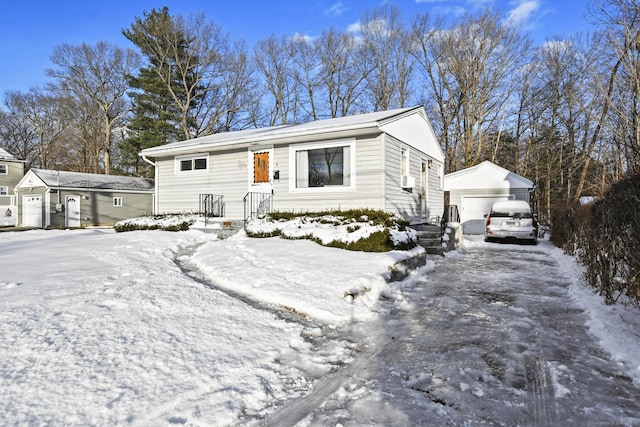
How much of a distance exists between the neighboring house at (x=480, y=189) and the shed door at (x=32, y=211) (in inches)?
940

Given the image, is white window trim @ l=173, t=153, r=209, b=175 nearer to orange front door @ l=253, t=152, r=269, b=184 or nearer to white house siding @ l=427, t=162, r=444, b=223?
orange front door @ l=253, t=152, r=269, b=184

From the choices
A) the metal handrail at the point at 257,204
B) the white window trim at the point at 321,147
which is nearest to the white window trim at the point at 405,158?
the white window trim at the point at 321,147

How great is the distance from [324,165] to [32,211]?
21.3 m

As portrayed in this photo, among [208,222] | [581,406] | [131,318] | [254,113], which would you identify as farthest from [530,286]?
[254,113]

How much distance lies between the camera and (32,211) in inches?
829

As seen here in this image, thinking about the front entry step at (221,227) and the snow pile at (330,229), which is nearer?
the snow pile at (330,229)

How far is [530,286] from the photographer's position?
562 cm

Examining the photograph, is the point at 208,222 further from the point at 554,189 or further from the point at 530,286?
the point at 554,189

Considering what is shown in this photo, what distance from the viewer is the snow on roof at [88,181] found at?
20.3 metres

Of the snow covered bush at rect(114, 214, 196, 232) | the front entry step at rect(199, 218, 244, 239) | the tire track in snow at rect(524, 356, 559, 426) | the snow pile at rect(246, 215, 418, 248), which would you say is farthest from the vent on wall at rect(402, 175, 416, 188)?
the tire track in snow at rect(524, 356, 559, 426)

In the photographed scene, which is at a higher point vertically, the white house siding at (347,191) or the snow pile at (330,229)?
the white house siding at (347,191)

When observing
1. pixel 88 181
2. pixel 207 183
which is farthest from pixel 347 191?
pixel 88 181

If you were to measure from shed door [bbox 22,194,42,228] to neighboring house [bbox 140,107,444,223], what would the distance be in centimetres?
1308

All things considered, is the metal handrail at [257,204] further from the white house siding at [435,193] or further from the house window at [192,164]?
the white house siding at [435,193]
